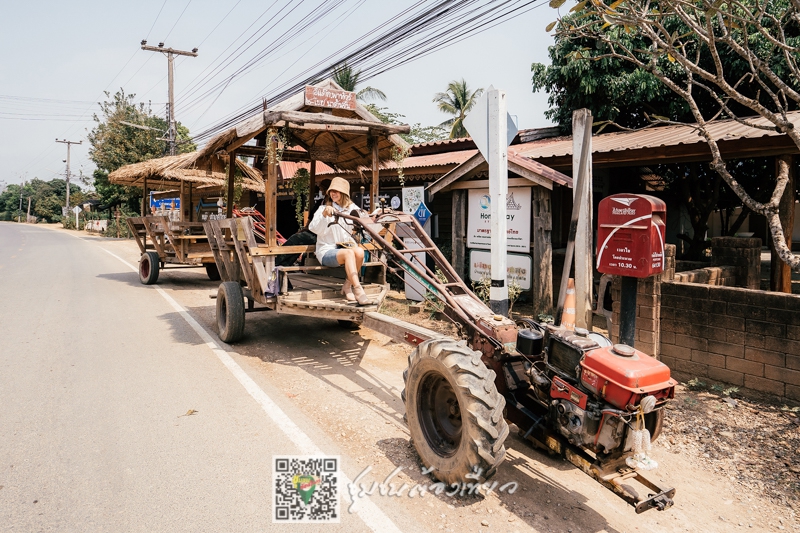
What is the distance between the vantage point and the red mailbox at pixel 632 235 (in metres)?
4.35

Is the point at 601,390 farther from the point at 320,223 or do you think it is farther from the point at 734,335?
the point at 320,223

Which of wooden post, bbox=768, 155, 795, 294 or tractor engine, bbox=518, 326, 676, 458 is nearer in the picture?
tractor engine, bbox=518, 326, 676, 458

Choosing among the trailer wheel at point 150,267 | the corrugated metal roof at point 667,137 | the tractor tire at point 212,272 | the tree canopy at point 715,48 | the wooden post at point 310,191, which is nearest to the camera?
the tree canopy at point 715,48

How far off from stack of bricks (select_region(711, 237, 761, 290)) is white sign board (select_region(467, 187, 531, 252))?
2829mm

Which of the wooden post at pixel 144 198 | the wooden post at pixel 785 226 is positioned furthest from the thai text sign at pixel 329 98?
the wooden post at pixel 144 198

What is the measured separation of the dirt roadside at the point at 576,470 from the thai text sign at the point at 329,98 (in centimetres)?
342

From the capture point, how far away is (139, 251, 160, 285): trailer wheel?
1248 centimetres

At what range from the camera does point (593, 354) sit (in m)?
3.11

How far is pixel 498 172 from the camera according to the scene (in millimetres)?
4664

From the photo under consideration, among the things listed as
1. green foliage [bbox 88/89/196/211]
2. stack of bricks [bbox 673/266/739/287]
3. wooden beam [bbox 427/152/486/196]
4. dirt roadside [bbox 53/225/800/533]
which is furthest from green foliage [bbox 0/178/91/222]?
stack of bricks [bbox 673/266/739/287]

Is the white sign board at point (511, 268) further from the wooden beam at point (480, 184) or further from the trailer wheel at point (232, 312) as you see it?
the trailer wheel at point (232, 312)

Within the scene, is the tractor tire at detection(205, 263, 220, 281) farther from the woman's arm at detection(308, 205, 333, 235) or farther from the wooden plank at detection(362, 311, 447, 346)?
the wooden plank at detection(362, 311, 447, 346)

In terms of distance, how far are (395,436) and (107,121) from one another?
110ft

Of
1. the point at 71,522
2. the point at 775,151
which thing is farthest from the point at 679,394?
the point at 71,522
